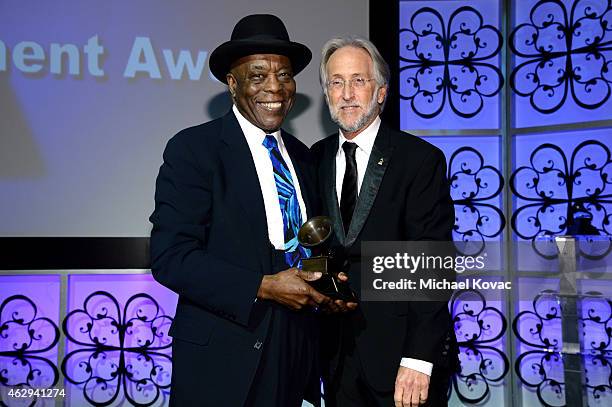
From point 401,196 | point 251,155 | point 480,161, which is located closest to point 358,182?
point 401,196

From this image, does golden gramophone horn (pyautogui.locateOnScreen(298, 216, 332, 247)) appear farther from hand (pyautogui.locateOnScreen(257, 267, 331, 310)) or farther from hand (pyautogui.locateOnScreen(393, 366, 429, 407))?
hand (pyautogui.locateOnScreen(393, 366, 429, 407))

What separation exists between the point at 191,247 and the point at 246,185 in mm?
289

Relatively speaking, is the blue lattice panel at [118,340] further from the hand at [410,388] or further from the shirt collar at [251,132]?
the hand at [410,388]

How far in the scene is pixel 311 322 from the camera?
91.1 inches

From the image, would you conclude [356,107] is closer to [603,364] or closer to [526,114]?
[526,114]

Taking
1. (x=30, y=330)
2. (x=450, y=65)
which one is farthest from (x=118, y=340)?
(x=450, y=65)

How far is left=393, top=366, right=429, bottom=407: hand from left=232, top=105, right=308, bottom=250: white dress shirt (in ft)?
2.06

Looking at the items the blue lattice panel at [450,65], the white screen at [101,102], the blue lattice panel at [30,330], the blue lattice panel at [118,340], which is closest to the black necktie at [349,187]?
the white screen at [101,102]

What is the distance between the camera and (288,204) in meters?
2.30

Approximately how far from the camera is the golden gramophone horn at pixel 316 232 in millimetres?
2022

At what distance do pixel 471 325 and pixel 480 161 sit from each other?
111cm

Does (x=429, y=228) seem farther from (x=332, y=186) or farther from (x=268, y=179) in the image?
(x=268, y=179)

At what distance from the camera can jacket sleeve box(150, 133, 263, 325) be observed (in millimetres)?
2062

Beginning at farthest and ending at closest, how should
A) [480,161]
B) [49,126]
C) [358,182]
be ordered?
[480,161] < [49,126] < [358,182]
